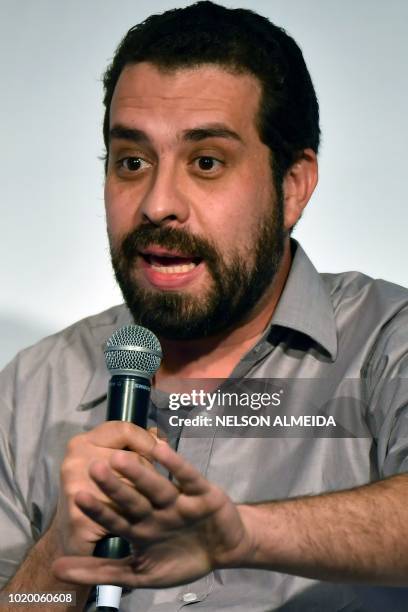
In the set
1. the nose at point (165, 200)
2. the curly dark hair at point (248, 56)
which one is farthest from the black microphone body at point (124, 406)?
the curly dark hair at point (248, 56)

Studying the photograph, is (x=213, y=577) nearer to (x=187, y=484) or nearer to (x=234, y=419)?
(x=234, y=419)

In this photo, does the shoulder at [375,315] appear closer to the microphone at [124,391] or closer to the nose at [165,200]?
the nose at [165,200]

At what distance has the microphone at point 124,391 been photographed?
3.64ft

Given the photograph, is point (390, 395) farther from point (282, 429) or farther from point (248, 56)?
point (248, 56)

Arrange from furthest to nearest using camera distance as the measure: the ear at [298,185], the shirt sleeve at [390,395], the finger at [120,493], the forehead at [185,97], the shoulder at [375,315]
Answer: the ear at [298,185] → the forehead at [185,97] → the shoulder at [375,315] → the shirt sleeve at [390,395] → the finger at [120,493]

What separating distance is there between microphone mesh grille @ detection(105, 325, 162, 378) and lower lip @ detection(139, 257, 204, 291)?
46cm

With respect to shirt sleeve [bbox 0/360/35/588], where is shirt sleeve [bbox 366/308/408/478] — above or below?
above

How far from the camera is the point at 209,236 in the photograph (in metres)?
1.76

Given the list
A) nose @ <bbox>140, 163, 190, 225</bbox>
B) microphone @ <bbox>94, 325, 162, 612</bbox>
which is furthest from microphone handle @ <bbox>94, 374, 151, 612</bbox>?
nose @ <bbox>140, 163, 190, 225</bbox>

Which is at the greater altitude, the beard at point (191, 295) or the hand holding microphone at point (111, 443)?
the beard at point (191, 295)

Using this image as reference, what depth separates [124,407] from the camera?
3.71 ft

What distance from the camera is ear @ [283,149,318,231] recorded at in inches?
78.8

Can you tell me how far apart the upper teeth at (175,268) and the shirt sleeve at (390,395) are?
34 cm

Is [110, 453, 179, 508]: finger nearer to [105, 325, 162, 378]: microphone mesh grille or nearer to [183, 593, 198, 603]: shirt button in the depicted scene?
[105, 325, 162, 378]: microphone mesh grille
